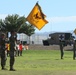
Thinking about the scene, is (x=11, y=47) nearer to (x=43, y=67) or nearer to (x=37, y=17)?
(x=43, y=67)

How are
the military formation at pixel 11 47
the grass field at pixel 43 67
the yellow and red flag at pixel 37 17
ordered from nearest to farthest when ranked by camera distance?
the grass field at pixel 43 67 < the military formation at pixel 11 47 < the yellow and red flag at pixel 37 17

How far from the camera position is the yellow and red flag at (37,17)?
84.7 ft

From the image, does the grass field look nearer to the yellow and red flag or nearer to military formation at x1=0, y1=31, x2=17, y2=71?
military formation at x1=0, y1=31, x2=17, y2=71

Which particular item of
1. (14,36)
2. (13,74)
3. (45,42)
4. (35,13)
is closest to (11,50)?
(14,36)

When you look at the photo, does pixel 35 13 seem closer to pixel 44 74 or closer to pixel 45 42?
pixel 44 74

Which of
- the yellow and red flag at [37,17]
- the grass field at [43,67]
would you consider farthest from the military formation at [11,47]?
the yellow and red flag at [37,17]

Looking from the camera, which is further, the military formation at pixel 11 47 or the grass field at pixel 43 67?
the military formation at pixel 11 47

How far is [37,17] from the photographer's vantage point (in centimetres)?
2664

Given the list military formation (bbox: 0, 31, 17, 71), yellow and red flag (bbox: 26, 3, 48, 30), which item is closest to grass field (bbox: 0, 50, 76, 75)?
military formation (bbox: 0, 31, 17, 71)

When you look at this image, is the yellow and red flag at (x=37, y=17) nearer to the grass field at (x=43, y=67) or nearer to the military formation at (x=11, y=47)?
the grass field at (x=43, y=67)

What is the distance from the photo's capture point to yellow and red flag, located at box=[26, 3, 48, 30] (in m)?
25.8

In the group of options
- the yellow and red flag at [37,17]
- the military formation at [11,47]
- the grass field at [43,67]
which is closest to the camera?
the grass field at [43,67]

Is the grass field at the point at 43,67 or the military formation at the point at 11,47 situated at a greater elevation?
the military formation at the point at 11,47

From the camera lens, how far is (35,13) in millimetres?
26297
